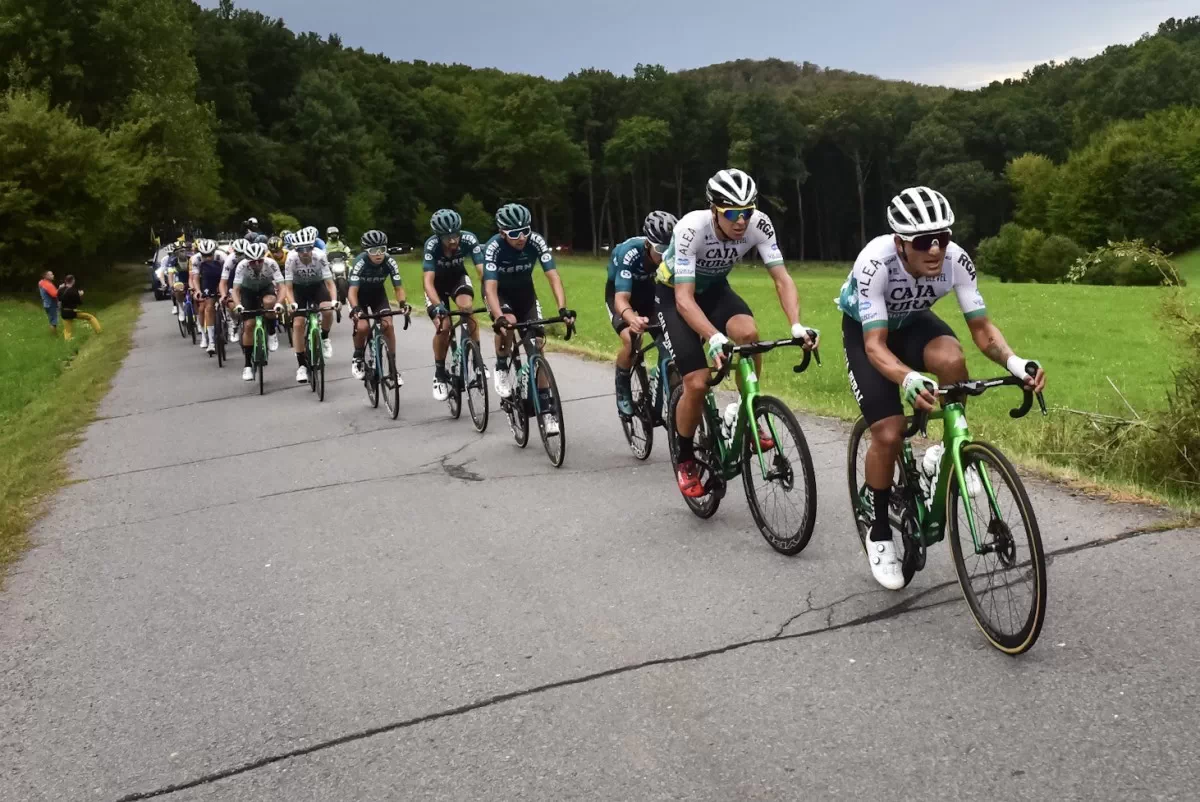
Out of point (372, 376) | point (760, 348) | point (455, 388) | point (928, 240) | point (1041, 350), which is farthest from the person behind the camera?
point (1041, 350)

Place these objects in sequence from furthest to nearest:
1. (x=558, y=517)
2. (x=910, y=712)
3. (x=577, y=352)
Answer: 1. (x=577, y=352)
2. (x=558, y=517)
3. (x=910, y=712)

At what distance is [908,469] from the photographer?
4.84 metres

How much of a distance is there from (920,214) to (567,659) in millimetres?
2434

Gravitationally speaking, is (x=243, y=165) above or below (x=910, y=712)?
above

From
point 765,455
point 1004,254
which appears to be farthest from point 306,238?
point 1004,254

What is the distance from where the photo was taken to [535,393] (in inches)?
336

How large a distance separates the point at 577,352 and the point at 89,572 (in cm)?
1017

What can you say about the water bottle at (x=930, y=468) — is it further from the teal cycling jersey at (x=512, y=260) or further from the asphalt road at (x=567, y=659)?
the teal cycling jersey at (x=512, y=260)

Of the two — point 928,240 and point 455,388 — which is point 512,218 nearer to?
point 455,388

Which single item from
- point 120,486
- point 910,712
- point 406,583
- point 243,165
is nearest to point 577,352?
point 120,486

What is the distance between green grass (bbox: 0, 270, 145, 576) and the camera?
865cm

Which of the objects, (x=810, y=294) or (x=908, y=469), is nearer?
(x=908, y=469)

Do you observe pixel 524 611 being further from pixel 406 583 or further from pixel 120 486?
pixel 120 486

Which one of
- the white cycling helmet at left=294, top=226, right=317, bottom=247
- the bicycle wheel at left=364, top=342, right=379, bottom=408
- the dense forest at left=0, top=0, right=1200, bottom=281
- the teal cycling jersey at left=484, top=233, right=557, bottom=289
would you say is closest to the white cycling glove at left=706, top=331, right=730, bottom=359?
the teal cycling jersey at left=484, top=233, right=557, bottom=289
